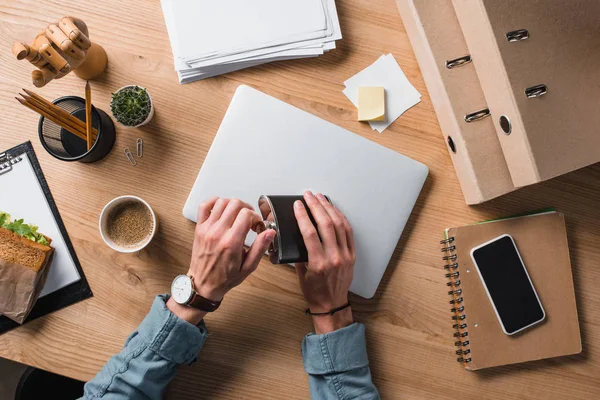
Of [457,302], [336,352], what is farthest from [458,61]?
[336,352]

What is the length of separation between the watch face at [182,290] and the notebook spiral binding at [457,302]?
0.47 meters

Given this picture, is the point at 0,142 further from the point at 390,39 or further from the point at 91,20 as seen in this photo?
the point at 390,39

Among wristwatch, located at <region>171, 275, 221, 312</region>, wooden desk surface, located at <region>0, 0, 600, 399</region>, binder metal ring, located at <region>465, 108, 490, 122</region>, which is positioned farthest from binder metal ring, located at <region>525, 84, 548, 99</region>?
wristwatch, located at <region>171, 275, 221, 312</region>

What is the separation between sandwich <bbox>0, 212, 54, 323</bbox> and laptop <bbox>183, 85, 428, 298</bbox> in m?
0.29

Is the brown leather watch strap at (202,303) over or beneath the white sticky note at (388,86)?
beneath

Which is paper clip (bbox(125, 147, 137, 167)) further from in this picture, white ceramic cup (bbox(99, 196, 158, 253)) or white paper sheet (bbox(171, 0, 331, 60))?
white paper sheet (bbox(171, 0, 331, 60))

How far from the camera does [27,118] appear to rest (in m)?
0.83

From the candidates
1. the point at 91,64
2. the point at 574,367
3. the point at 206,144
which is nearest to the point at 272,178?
the point at 206,144

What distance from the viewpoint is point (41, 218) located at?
0.82 metres

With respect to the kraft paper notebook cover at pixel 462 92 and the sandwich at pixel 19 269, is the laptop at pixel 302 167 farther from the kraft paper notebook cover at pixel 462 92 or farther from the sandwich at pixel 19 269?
the sandwich at pixel 19 269

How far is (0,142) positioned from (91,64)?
237 mm

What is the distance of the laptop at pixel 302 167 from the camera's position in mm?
793

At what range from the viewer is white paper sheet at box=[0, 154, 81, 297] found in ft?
2.66

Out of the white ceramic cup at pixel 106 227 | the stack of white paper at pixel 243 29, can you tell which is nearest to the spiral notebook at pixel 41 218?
the white ceramic cup at pixel 106 227
